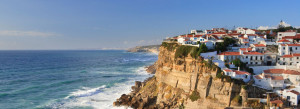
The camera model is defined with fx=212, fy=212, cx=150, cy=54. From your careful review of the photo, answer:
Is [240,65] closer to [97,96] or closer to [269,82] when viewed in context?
[269,82]

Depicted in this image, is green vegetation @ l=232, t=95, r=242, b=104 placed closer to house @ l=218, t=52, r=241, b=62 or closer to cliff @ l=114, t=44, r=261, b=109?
cliff @ l=114, t=44, r=261, b=109

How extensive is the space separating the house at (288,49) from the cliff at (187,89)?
52.3 ft

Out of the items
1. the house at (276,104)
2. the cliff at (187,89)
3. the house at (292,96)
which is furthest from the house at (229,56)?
the house at (276,104)

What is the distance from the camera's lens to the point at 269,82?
32.1 m

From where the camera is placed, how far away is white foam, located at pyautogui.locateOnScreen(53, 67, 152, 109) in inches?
1629

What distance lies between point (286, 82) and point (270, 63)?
27.8ft

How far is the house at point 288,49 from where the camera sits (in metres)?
41.2

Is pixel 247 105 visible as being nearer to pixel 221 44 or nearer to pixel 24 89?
pixel 221 44

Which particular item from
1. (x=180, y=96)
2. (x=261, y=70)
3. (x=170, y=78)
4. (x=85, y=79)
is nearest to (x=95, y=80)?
(x=85, y=79)

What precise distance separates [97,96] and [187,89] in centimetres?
2167

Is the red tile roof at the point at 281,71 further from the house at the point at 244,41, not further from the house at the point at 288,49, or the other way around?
the house at the point at 244,41

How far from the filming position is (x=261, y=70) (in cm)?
3669

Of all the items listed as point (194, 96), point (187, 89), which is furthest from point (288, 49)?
point (194, 96)

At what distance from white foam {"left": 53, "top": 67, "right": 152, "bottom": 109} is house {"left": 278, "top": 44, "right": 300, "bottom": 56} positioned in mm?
33600
